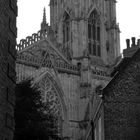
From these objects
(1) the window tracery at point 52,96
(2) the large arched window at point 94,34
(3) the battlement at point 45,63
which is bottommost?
(1) the window tracery at point 52,96

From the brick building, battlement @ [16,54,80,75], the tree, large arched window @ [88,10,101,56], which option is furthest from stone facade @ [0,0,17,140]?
large arched window @ [88,10,101,56]

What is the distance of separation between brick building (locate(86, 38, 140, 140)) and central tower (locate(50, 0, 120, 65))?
33.4 m

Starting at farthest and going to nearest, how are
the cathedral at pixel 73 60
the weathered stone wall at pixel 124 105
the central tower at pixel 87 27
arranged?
the central tower at pixel 87 27
the cathedral at pixel 73 60
the weathered stone wall at pixel 124 105

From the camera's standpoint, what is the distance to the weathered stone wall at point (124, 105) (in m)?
18.5

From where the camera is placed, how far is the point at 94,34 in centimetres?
5834

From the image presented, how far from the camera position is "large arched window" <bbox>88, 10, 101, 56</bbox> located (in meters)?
57.3

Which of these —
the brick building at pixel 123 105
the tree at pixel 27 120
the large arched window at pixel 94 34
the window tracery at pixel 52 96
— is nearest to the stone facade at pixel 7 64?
the brick building at pixel 123 105

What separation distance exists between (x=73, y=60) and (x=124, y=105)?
33.6 meters

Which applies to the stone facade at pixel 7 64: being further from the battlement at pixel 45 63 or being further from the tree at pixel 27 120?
→ the battlement at pixel 45 63

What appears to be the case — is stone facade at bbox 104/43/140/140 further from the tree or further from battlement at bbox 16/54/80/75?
battlement at bbox 16/54/80/75

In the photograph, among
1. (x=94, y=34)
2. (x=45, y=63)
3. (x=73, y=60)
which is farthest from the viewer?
(x=94, y=34)

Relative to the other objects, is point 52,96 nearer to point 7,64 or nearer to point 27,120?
point 27,120

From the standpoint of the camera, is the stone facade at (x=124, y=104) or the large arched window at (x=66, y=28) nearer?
the stone facade at (x=124, y=104)

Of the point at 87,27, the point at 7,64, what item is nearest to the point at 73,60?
the point at 87,27
